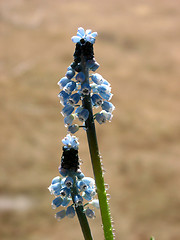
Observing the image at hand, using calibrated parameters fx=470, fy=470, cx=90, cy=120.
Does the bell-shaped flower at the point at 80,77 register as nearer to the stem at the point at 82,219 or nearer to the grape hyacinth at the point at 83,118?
the grape hyacinth at the point at 83,118

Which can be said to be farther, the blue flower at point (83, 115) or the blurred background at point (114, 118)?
the blurred background at point (114, 118)

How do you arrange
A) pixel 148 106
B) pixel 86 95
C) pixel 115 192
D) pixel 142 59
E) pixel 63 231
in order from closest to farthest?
pixel 86 95 → pixel 63 231 → pixel 115 192 → pixel 148 106 → pixel 142 59

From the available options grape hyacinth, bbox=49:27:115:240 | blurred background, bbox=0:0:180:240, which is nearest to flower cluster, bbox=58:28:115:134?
grape hyacinth, bbox=49:27:115:240

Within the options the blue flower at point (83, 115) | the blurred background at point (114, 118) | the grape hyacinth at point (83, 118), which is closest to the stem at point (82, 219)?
the grape hyacinth at point (83, 118)

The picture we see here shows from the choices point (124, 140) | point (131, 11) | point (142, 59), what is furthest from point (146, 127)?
point (131, 11)

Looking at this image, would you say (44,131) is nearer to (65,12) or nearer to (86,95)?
(65,12)
